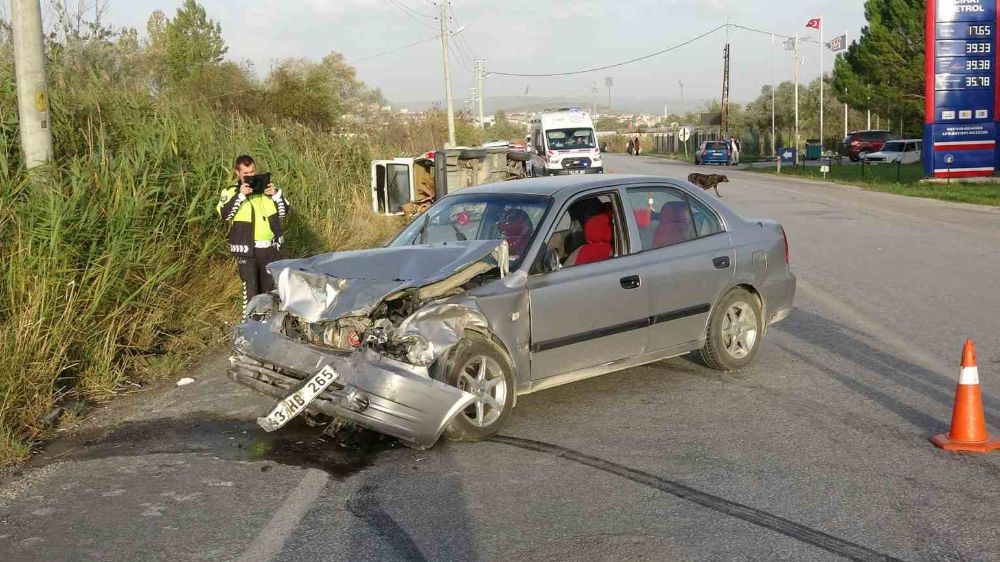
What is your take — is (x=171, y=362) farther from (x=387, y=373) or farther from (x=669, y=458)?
(x=669, y=458)

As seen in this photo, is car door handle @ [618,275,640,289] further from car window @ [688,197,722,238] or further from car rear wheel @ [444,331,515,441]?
car rear wheel @ [444,331,515,441]

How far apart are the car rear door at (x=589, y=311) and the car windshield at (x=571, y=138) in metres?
33.3

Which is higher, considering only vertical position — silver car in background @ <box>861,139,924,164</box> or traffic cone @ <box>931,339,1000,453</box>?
silver car in background @ <box>861,139,924,164</box>

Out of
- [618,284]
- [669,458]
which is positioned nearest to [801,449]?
[669,458]

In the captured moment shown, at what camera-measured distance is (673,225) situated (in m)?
7.55

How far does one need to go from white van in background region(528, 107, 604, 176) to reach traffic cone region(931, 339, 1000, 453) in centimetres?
3291

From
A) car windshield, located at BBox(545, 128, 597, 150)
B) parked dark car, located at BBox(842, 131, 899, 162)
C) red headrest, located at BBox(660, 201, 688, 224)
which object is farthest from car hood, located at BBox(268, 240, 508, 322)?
parked dark car, located at BBox(842, 131, 899, 162)

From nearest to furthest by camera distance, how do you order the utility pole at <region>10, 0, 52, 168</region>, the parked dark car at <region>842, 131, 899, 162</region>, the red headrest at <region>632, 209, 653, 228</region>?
1. the red headrest at <region>632, 209, 653, 228</region>
2. the utility pole at <region>10, 0, 52, 168</region>
3. the parked dark car at <region>842, 131, 899, 162</region>

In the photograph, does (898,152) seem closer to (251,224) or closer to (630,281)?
(251,224)

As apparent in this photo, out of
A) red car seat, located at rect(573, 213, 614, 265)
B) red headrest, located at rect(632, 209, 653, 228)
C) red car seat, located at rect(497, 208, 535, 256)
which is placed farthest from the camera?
red headrest, located at rect(632, 209, 653, 228)

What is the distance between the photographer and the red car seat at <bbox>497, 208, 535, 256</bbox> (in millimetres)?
6684

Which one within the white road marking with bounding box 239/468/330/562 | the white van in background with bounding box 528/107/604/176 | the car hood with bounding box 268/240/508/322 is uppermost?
the white van in background with bounding box 528/107/604/176

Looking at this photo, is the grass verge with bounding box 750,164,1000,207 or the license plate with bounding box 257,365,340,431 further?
the grass verge with bounding box 750,164,1000,207

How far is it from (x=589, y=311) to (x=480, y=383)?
1041mm
